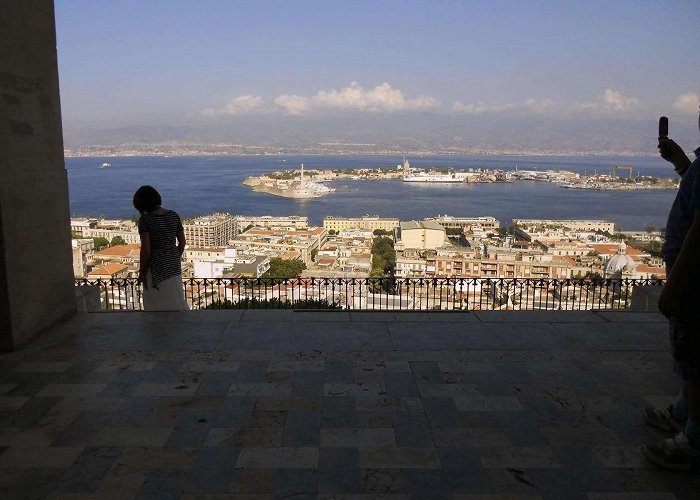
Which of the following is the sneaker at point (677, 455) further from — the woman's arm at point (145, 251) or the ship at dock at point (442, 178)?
the ship at dock at point (442, 178)

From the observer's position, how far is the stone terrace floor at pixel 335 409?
241 centimetres

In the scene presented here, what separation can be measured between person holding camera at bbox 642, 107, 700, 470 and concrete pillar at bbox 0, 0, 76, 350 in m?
4.18

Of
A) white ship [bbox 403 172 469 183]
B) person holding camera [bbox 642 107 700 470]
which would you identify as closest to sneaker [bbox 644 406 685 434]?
person holding camera [bbox 642 107 700 470]

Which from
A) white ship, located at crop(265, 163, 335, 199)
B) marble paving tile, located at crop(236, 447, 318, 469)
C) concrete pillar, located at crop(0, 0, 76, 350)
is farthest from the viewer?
white ship, located at crop(265, 163, 335, 199)

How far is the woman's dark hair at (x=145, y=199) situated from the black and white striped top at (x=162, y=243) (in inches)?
2.7

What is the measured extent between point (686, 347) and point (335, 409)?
1774 mm

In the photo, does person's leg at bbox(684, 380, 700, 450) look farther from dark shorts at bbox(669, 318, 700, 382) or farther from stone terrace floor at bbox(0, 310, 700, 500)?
stone terrace floor at bbox(0, 310, 700, 500)

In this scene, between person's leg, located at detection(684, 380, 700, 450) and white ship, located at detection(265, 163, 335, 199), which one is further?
white ship, located at detection(265, 163, 335, 199)

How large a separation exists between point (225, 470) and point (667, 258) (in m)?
2.24

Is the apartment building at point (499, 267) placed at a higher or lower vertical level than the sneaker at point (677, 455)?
lower

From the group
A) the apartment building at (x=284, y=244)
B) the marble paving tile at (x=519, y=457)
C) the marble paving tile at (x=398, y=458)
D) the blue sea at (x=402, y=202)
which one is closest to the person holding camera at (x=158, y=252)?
the marble paving tile at (x=398, y=458)

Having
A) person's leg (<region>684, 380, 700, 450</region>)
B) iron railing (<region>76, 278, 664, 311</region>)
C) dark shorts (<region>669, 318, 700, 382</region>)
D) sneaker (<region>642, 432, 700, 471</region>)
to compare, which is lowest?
iron railing (<region>76, 278, 664, 311</region>)

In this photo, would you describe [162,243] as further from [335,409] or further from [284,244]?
[284,244]

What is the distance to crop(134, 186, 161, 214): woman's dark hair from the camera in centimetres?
462
